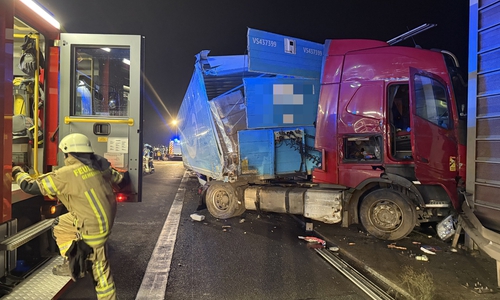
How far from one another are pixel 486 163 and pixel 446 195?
1431 mm

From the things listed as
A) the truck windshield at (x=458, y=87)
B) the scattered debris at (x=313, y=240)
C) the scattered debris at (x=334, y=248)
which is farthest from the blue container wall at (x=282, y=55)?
the scattered debris at (x=334, y=248)

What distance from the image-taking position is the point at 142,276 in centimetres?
365

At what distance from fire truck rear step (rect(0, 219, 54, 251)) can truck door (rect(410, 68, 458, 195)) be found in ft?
15.0

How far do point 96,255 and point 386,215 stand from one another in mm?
4068

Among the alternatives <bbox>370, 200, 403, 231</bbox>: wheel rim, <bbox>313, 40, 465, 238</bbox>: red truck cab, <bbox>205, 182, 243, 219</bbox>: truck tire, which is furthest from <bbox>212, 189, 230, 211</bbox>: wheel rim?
<bbox>370, 200, 403, 231</bbox>: wheel rim

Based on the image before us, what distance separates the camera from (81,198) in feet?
8.29

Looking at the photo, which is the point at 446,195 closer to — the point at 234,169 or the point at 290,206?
the point at 290,206

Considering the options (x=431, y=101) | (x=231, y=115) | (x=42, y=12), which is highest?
(x=42, y=12)

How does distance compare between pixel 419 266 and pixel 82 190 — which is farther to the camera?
pixel 419 266

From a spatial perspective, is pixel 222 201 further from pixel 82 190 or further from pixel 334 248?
pixel 82 190

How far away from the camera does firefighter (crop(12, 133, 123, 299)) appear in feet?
8.07

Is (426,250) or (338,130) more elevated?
(338,130)

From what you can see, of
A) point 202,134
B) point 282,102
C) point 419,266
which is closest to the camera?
point 419,266

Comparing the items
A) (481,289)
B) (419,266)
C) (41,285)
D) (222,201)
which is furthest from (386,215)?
(41,285)
